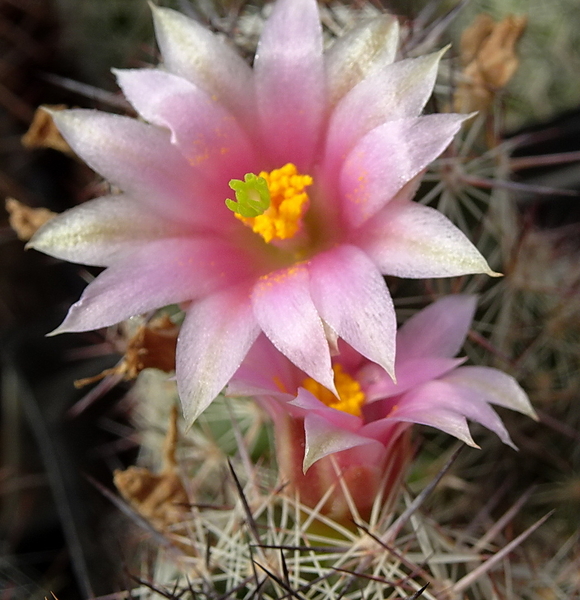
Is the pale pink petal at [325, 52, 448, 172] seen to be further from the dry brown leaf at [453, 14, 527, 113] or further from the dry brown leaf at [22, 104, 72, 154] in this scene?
the dry brown leaf at [22, 104, 72, 154]

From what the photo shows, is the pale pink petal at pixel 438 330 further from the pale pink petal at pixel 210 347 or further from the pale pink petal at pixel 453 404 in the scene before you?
the pale pink petal at pixel 210 347

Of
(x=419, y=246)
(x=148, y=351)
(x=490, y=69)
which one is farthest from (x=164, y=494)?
(x=490, y=69)

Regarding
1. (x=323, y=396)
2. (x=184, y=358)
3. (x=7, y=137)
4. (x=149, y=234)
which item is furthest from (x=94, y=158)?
(x=7, y=137)

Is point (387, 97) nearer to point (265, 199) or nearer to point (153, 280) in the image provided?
point (265, 199)

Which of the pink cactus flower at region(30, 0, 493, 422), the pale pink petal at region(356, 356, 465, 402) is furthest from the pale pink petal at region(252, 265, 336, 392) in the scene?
the pale pink petal at region(356, 356, 465, 402)

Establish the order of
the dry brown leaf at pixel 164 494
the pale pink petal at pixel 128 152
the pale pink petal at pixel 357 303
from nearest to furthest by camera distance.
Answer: the pale pink petal at pixel 357 303 < the pale pink petal at pixel 128 152 < the dry brown leaf at pixel 164 494

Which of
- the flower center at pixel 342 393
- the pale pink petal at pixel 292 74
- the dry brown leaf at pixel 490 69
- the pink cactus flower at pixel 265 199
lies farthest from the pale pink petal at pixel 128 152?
the dry brown leaf at pixel 490 69
